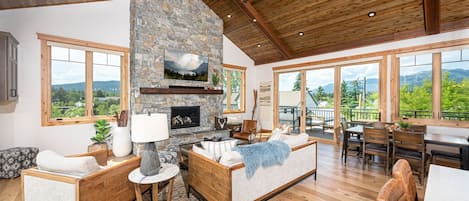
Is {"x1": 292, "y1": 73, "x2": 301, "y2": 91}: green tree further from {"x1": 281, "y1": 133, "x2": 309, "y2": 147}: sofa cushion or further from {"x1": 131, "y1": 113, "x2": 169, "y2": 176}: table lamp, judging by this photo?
{"x1": 131, "y1": 113, "x2": 169, "y2": 176}: table lamp

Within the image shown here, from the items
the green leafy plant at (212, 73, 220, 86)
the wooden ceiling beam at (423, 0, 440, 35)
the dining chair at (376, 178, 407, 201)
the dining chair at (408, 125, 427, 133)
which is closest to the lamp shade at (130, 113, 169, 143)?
the dining chair at (376, 178, 407, 201)

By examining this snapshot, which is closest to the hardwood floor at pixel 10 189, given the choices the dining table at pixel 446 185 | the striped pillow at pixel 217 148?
the striped pillow at pixel 217 148

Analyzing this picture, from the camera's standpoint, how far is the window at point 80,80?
14.3 ft

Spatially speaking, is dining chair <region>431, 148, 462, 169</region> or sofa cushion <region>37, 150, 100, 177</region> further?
dining chair <region>431, 148, 462, 169</region>

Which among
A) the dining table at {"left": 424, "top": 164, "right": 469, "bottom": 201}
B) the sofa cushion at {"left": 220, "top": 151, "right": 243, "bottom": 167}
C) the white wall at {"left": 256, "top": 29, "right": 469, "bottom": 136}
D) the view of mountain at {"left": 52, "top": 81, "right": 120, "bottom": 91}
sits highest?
the white wall at {"left": 256, "top": 29, "right": 469, "bottom": 136}

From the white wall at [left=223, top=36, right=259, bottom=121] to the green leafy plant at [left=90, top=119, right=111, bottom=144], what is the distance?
13.5 ft

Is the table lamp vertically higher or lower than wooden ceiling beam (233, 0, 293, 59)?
lower

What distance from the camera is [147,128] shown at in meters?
2.16

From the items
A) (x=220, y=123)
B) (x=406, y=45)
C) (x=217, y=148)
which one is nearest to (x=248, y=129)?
(x=220, y=123)

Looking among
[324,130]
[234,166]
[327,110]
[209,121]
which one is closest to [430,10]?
[327,110]

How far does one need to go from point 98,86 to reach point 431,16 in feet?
25.1

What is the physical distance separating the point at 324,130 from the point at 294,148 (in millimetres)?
4265

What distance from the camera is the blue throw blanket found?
2.40 m

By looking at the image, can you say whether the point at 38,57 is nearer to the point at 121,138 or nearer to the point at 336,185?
the point at 121,138
